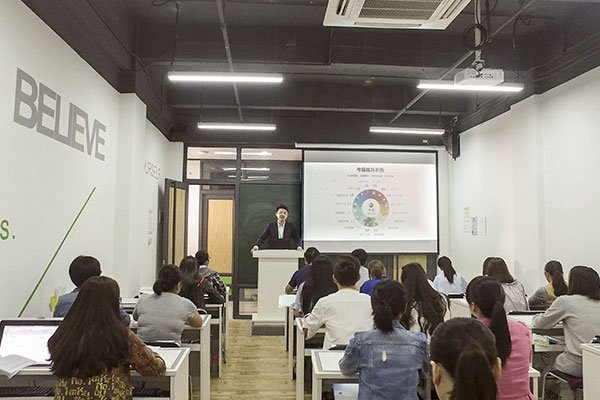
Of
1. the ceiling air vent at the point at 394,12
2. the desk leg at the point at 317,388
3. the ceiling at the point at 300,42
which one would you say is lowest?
the desk leg at the point at 317,388

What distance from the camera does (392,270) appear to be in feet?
31.1

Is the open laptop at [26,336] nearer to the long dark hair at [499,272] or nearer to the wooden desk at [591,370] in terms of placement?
the wooden desk at [591,370]

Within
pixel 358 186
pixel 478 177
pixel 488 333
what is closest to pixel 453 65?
pixel 478 177

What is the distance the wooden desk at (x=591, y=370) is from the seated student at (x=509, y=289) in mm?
1510

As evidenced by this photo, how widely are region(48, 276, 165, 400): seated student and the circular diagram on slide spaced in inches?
287

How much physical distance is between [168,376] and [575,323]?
2819 mm

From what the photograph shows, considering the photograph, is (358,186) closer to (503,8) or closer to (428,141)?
(428,141)

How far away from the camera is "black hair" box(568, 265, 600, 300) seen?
3.57 meters

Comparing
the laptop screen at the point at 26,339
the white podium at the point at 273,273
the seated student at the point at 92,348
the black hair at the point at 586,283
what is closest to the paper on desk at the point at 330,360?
the seated student at the point at 92,348

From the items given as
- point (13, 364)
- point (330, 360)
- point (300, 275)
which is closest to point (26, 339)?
point (13, 364)

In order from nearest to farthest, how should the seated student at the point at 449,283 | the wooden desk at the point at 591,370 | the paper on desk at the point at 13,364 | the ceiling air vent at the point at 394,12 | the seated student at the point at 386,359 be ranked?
the seated student at the point at 386,359
the paper on desk at the point at 13,364
the ceiling air vent at the point at 394,12
the wooden desk at the point at 591,370
the seated student at the point at 449,283

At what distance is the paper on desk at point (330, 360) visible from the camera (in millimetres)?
2679

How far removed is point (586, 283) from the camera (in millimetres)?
3590

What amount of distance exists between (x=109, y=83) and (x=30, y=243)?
8.17ft
